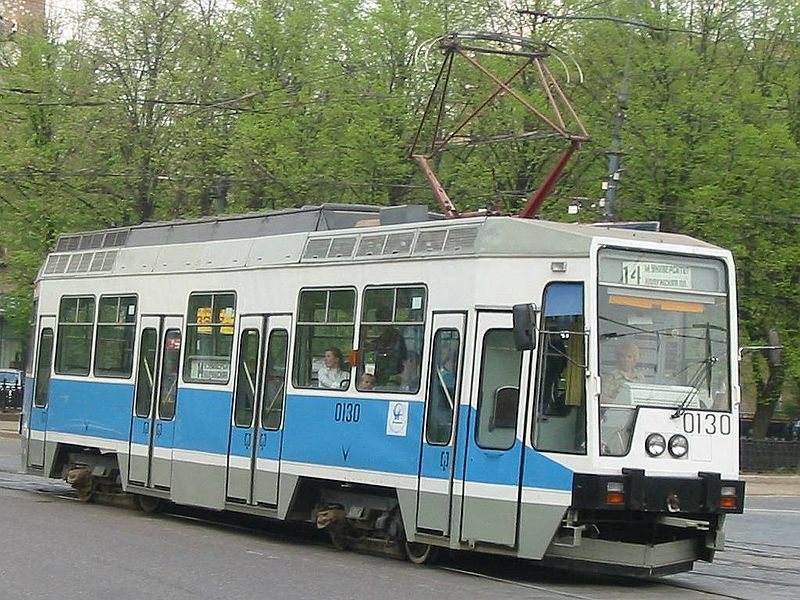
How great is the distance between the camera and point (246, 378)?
54.0 ft

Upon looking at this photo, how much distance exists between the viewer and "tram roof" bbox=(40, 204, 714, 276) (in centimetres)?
1345

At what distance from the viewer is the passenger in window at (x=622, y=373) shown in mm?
12805

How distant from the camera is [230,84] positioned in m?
39.2

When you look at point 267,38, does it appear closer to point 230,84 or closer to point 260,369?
point 230,84

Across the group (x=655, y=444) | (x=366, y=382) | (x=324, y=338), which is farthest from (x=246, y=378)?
(x=655, y=444)

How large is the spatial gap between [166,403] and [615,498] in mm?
6975

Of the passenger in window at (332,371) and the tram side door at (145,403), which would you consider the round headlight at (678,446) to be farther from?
the tram side door at (145,403)

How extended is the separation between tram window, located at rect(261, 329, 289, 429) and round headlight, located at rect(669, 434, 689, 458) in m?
4.45

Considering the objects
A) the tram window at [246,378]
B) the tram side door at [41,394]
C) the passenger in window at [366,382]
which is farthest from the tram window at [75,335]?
the passenger in window at [366,382]

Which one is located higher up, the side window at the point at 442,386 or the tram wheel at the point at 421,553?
the side window at the point at 442,386

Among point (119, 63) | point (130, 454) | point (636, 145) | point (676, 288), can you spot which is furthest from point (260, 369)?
Answer: point (119, 63)

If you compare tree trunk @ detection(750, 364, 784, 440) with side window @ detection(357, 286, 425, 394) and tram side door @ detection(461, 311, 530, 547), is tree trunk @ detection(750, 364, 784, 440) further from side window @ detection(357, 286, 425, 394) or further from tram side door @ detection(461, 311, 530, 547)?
tram side door @ detection(461, 311, 530, 547)

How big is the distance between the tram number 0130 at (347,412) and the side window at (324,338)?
0.61 ft

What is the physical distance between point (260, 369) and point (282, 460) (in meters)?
1.09
